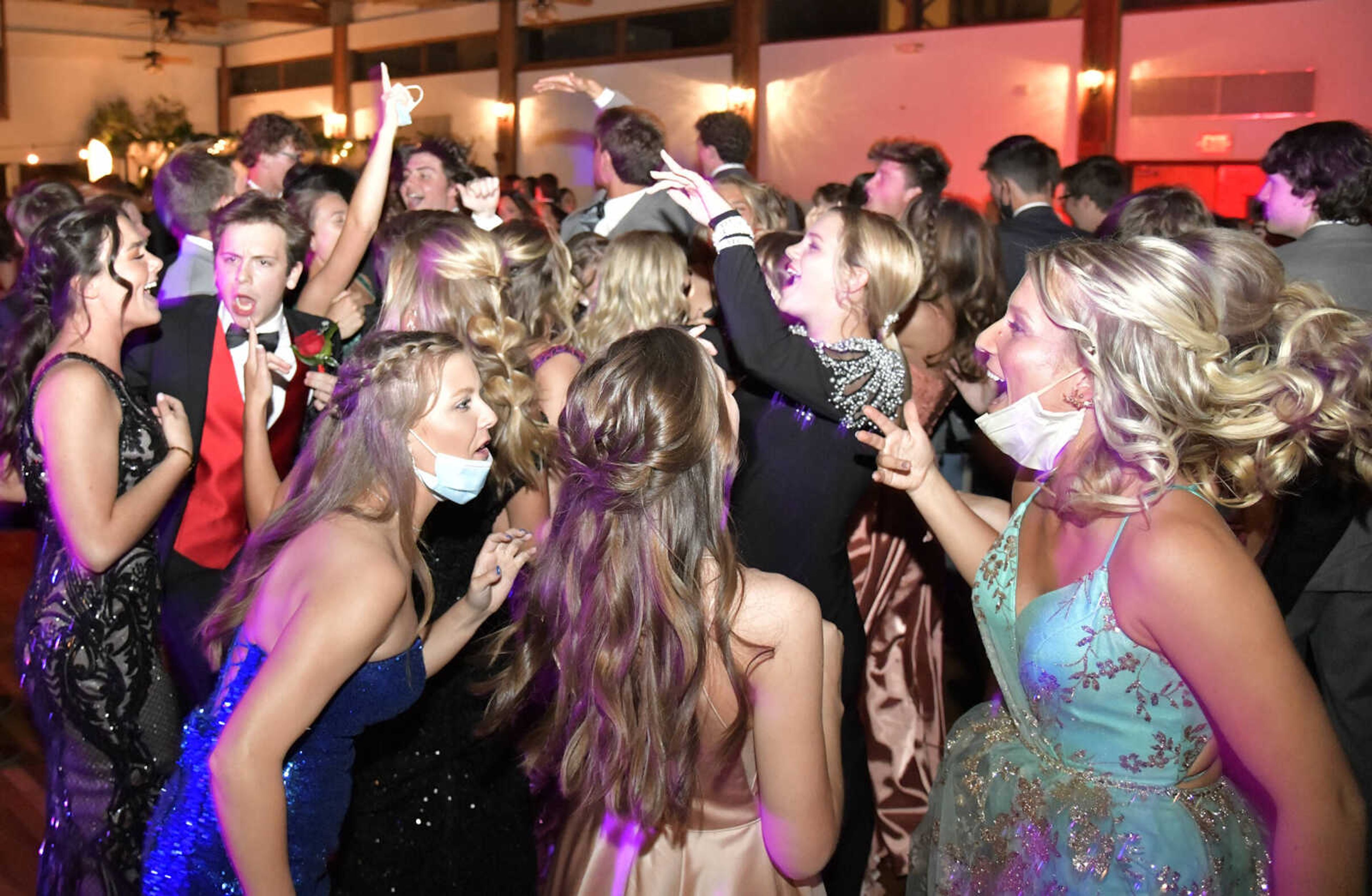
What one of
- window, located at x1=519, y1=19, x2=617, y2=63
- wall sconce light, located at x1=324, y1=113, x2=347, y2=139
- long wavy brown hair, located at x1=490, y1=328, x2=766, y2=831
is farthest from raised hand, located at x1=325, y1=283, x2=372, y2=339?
wall sconce light, located at x1=324, y1=113, x2=347, y2=139

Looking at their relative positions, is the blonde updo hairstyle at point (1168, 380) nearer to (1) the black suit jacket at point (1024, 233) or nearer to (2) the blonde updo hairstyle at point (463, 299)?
(2) the blonde updo hairstyle at point (463, 299)

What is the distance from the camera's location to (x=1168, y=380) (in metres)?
1.37

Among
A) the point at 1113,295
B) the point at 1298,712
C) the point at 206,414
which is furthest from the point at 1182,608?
the point at 206,414

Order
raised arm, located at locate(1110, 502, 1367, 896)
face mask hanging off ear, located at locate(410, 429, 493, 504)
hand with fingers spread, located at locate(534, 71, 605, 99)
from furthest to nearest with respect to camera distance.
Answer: hand with fingers spread, located at locate(534, 71, 605, 99) → face mask hanging off ear, located at locate(410, 429, 493, 504) → raised arm, located at locate(1110, 502, 1367, 896)

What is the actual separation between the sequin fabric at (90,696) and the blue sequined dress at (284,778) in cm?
56

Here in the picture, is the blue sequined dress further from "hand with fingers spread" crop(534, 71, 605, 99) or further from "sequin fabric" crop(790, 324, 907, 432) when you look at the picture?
"hand with fingers spread" crop(534, 71, 605, 99)

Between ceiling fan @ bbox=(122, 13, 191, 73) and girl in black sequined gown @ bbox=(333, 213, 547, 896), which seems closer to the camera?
girl in black sequined gown @ bbox=(333, 213, 547, 896)

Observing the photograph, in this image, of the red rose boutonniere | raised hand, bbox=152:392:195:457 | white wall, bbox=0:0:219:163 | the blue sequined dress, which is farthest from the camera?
white wall, bbox=0:0:219:163

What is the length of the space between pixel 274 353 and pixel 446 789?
1.12 m

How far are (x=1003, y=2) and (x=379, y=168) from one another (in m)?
7.53

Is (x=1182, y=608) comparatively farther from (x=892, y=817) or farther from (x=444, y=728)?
(x=892, y=817)

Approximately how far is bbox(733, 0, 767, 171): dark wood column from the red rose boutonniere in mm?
8491

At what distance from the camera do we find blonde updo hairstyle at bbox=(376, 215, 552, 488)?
2.36m

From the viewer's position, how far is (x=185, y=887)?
5.24 feet
